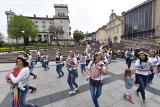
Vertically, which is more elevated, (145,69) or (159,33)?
(159,33)

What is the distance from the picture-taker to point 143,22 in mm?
32219

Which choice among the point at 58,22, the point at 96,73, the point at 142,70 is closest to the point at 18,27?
the point at 58,22

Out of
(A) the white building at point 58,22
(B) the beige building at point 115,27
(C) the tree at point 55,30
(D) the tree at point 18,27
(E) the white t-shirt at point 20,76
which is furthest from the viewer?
(A) the white building at point 58,22

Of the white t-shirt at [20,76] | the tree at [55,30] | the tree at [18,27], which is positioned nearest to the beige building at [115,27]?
the tree at [55,30]

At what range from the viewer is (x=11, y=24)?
45.5 meters

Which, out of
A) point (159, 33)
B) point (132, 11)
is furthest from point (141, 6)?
point (159, 33)

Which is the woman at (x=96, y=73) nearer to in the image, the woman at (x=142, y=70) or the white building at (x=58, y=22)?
the woman at (x=142, y=70)

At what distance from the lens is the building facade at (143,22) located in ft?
92.1

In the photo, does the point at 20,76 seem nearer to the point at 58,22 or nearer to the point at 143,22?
the point at 143,22

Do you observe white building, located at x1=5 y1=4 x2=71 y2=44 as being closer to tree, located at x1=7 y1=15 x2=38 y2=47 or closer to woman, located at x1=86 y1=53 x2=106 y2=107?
tree, located at x1=7 y1=15 x2=38 y2=47

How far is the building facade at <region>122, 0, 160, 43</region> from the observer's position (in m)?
28.1

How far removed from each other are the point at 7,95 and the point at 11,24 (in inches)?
1904

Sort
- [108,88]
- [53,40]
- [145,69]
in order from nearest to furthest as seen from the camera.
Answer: [145,69], [108,88], [53,40]

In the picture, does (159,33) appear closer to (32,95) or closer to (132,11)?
(132,11)
